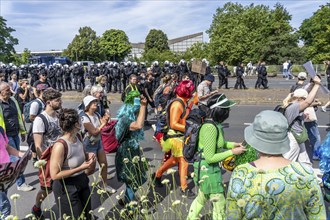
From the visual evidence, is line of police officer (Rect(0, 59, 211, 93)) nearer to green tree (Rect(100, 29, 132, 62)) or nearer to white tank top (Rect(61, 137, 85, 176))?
white tank top (Rect(61, 137, 85, 176))

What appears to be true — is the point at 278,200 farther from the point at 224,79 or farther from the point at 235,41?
the point at 235,41

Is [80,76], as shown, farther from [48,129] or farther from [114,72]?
[48,129]

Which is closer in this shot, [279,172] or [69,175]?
[279,172]

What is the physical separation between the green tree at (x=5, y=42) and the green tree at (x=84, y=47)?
47.3ft

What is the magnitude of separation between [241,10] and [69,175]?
58.3 meters

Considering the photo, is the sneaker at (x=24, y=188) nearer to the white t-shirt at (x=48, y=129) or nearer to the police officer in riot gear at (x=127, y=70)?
the white t-shirt at (x=48, y=129)

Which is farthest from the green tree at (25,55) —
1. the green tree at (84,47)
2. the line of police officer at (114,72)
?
the line of police officer at (114,72)

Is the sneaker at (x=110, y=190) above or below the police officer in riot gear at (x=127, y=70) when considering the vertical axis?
below

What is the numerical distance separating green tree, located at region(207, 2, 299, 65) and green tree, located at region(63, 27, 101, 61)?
125ft

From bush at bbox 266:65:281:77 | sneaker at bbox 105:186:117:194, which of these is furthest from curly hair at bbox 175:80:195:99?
bush at bbox 266:65:281:77

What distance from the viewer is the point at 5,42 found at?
61.9 meters

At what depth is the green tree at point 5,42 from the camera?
60.7 metres

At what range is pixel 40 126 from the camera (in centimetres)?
420

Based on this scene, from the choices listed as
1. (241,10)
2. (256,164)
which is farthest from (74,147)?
(241,10)
